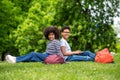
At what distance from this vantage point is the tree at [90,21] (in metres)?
31.0

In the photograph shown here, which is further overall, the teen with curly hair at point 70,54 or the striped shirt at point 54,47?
the teen with curly hair at point 70,54

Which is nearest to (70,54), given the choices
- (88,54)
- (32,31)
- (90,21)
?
(88,54)

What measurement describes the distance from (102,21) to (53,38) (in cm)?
1889

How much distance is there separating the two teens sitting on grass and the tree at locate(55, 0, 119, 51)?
53.8ft

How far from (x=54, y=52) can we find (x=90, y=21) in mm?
18828

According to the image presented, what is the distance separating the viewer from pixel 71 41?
3284cm

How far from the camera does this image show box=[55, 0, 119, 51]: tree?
102ft

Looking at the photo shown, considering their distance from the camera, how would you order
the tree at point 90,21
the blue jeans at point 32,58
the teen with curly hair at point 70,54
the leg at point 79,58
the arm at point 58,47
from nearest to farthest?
the arm at point 58,47, the blue jeans at point 32,58, the teen with curly hair at point 70,54, the leg at point 79,58, the tree at point 90,21

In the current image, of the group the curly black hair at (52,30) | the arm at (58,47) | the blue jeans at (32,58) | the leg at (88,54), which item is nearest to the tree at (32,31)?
the leg at (88,54)

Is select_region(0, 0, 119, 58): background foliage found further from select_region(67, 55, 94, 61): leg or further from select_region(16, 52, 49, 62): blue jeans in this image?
select_region(16, 52, 49, 62): blue jeans

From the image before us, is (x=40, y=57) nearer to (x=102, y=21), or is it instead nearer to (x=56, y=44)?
(x=56, y=44)

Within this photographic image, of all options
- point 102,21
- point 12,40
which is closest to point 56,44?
point 102,21

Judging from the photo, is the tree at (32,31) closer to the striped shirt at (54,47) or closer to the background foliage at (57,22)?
the background foliage at (57,22)

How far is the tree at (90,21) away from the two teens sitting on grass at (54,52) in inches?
645
